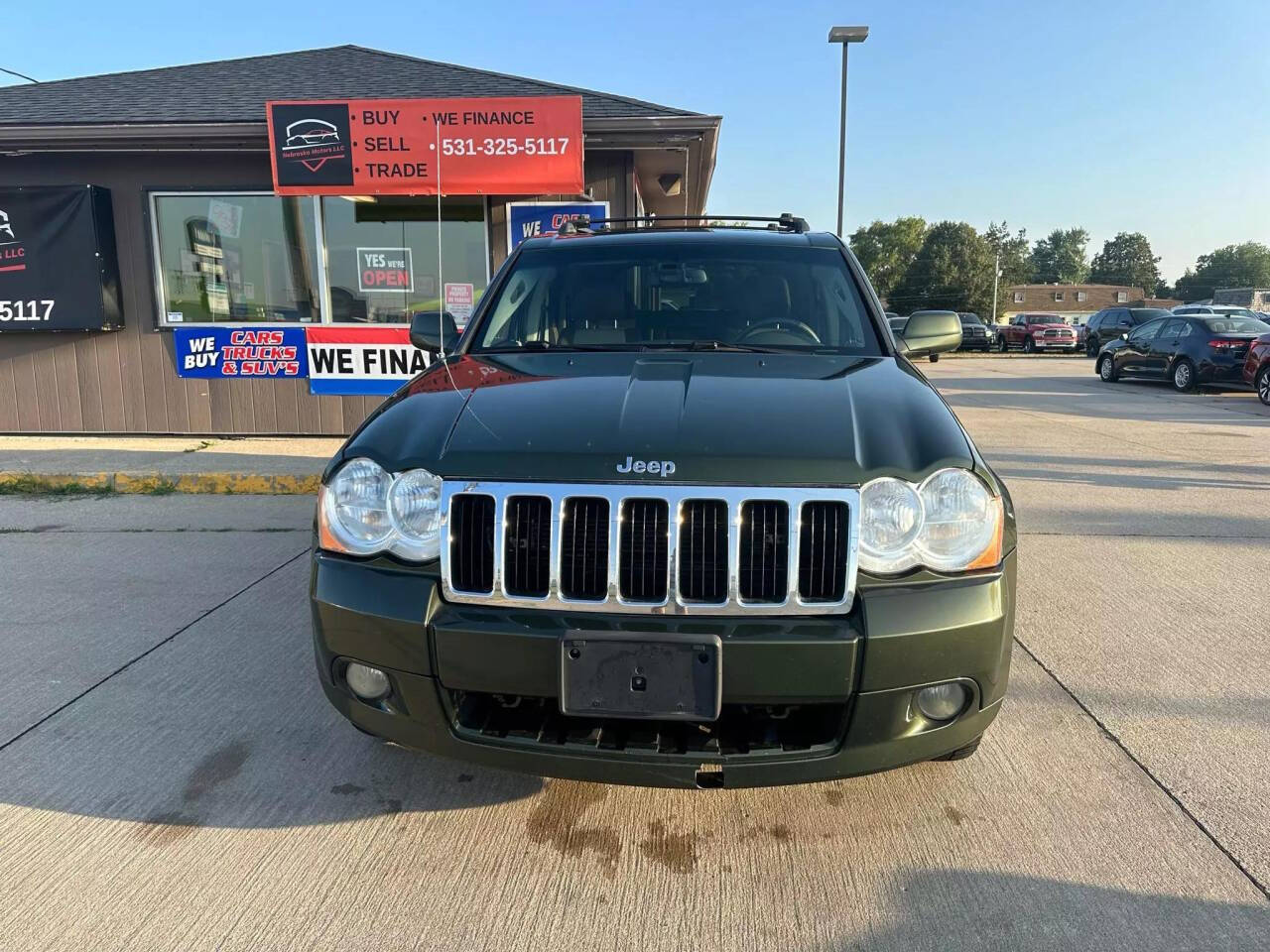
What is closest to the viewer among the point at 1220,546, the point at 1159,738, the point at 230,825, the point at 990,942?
the point at 990,942

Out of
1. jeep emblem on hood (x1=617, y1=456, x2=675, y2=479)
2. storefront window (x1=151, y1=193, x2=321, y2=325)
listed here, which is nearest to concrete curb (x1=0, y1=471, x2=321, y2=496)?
storefront window (x1=151, y1=193, x2=321, y2=325)

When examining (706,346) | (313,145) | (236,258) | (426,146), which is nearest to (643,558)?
(706,346)

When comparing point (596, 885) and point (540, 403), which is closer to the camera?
point (596, 885)

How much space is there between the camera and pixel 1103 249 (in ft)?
421

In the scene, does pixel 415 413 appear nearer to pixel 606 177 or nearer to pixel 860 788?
pixel 860 788

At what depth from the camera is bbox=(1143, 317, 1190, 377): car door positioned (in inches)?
664

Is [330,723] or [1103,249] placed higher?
[1103,249]

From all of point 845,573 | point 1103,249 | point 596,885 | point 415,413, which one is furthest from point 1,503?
point 1103,249

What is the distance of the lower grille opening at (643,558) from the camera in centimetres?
212

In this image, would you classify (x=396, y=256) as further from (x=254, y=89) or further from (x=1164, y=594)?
(x=1164, y=594)

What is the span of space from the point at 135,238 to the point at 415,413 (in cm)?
786

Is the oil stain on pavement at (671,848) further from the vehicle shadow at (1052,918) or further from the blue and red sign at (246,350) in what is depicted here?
the blue and red sign at (246,350)

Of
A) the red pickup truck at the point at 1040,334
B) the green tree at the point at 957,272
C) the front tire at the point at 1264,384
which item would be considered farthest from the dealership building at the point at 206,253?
the green tree at the point at 957,272

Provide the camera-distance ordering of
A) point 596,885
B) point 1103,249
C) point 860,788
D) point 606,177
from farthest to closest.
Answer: point 1103,249 → point 606,177 → point 860,788 → point 596,885
